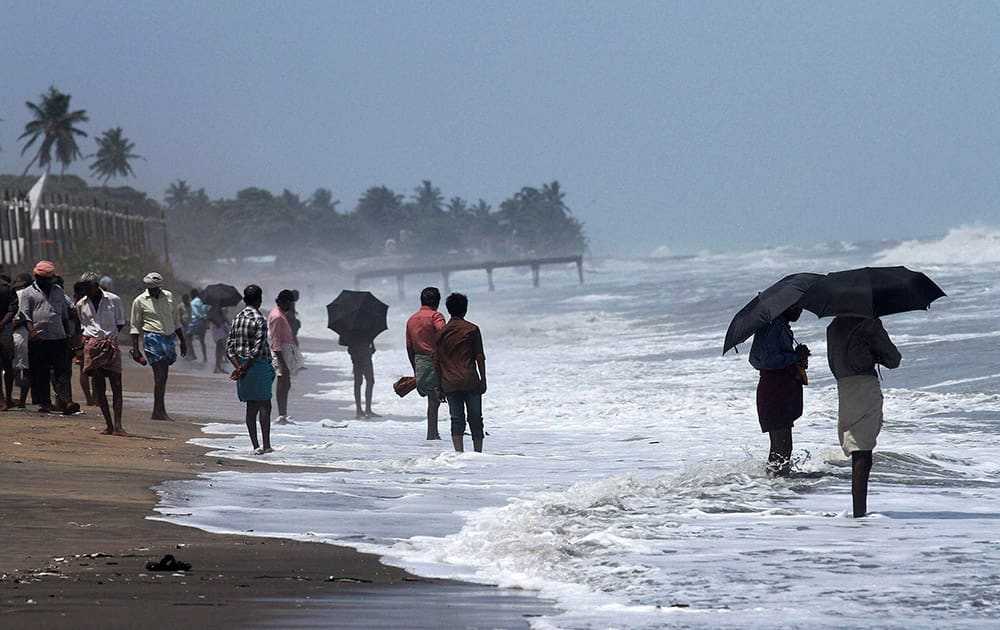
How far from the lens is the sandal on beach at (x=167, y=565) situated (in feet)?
21.1

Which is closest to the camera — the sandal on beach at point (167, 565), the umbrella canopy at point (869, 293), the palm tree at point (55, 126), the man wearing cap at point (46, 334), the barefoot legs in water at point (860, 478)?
the sandal on beach at point (167, 565)

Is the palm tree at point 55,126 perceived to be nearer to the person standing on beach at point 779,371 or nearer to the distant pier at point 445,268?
the distant pier at point 445,268

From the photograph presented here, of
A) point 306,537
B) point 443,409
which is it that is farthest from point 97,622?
point 443,409

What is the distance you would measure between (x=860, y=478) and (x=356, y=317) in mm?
9416

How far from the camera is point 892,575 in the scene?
6879mm

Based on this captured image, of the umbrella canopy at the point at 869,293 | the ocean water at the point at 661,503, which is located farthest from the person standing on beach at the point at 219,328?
the umbrella canopy at the point at 869,293

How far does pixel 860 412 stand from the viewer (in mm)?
8578

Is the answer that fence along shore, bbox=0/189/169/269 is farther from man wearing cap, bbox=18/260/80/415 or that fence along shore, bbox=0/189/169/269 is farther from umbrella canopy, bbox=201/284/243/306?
man wearing cap, bbox=18/260/80/415

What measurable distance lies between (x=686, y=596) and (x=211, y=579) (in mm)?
2106

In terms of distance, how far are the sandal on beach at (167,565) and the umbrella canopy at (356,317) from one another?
1063cm

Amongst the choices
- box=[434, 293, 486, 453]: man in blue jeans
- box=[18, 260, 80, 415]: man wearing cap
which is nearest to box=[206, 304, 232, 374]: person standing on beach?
box=[18, 260, 80, 415]: man wearing cap

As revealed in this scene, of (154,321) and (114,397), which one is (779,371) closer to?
(114,397)

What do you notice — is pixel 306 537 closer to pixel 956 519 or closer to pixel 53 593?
pixel 53 593


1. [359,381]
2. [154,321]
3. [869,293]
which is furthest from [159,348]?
[869,293]
